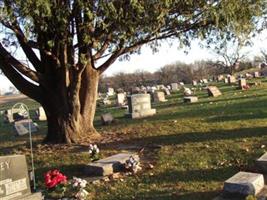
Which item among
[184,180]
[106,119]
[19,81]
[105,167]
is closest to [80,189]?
[105,167]

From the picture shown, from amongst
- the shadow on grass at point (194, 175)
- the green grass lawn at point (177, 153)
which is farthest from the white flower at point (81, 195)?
the shadow on grass at point (194, 175)

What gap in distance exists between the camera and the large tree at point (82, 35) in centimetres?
1057

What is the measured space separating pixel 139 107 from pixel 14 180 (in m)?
13.1

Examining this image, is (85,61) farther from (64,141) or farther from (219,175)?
(219,175)

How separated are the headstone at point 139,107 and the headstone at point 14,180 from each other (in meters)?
12.5

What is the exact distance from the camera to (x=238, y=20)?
1252 centimetres

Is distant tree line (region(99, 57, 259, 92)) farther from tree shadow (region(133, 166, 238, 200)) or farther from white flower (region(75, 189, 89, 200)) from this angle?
white flower (region(75, 189, 89, 200))

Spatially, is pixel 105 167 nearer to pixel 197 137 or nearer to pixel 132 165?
pixel 132 165

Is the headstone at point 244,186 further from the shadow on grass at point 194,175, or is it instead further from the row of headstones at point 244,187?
the shadow on grass at point 194,175

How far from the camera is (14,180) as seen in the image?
6.21 metres

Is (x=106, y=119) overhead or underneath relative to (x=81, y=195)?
overhead

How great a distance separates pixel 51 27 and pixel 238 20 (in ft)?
16.5

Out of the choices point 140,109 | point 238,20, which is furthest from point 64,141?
point 140,109

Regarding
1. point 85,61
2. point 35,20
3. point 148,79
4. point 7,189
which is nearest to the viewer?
point 7,189
